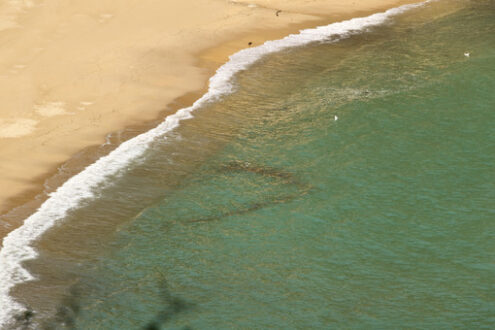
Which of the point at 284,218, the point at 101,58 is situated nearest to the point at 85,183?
the point at 284,218

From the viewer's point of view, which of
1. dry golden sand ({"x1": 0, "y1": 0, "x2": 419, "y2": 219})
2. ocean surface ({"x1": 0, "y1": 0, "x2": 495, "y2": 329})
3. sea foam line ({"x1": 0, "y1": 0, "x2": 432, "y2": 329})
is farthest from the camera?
dry golden sand ({"x1": 0, "y1": 0, "x2": 419, "y2": 219})

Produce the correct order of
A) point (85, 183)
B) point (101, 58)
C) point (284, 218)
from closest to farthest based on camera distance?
1. point (284, 218)
2. point (85, 183)
3. point (101, 58)

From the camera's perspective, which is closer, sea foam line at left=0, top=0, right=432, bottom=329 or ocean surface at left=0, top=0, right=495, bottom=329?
ocean surface at left=0, top=0, right=495, bottom=329

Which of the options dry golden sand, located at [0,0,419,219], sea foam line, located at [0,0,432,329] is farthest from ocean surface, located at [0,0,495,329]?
dry golden sand, located at [0,0,419,219]

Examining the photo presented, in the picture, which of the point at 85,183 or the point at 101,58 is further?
the point at 101,58

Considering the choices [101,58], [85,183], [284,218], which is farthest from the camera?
[101,58]

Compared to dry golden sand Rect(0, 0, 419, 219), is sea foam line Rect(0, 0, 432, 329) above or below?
below

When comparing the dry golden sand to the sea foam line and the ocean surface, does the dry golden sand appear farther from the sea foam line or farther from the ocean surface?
the ocean surface

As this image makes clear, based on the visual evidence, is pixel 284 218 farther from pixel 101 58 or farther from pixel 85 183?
pixel 101 58

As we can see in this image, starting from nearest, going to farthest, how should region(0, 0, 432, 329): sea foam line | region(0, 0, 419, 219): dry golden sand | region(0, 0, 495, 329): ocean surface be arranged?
region(0, 0, 495, 329): ocean surface → region(0, 0, 432, 329): sea foam line → region(0, 0, 419, 219): dry golden sand
